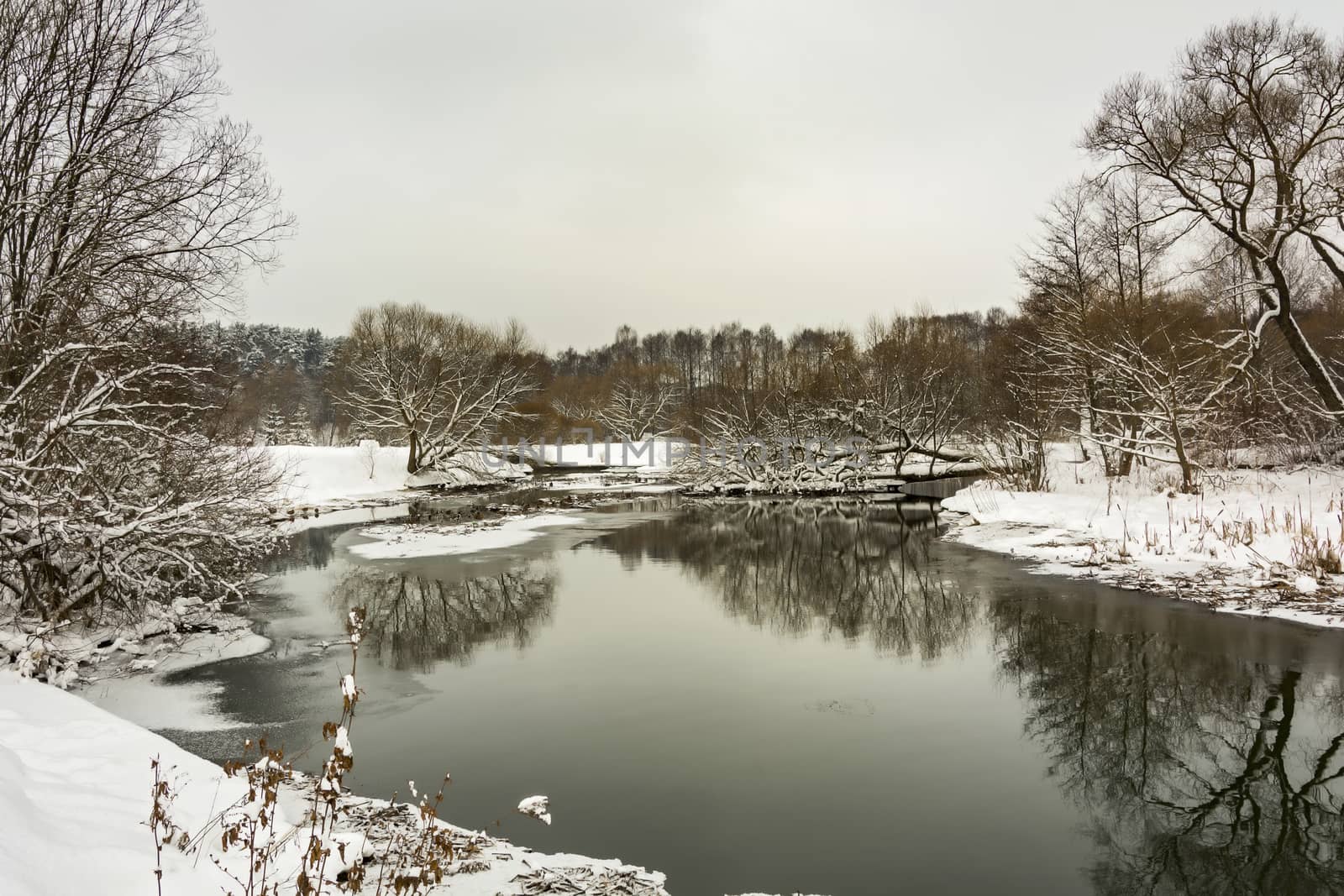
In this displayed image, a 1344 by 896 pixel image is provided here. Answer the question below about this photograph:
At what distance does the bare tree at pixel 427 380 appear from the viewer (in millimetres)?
40344

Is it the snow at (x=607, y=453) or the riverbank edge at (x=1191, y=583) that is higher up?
the snow at (x=607, y=453)

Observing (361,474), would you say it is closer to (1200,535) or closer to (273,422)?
(273,422)

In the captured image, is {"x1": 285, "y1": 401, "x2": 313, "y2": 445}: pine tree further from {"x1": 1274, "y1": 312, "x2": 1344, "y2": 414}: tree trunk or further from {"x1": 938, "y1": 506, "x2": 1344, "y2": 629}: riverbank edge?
{"x1": 1274, "y1": 312, "x2": 1344, "y2": 414}: tree trunk

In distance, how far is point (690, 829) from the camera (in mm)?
5367

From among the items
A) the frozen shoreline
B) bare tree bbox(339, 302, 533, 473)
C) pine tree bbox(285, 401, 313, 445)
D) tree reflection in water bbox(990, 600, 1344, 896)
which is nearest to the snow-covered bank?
the frozen shoreline

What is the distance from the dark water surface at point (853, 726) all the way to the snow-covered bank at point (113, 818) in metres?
0.54

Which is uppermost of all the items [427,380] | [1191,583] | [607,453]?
[427,380]

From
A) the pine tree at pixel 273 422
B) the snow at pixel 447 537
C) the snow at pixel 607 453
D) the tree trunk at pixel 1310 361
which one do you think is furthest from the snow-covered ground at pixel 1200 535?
the pine tree at pixel 273 422

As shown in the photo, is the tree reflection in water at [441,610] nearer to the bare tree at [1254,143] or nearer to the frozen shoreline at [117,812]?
the frozen shoreline at [117,812]

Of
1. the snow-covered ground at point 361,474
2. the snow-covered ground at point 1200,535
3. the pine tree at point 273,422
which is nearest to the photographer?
the snow-covered ground at point 1200,535

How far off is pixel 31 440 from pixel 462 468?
34213mm

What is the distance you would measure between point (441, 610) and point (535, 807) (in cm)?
750

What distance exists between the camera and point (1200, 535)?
1444cm

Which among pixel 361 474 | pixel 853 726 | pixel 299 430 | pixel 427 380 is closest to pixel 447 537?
pixel 853 726
